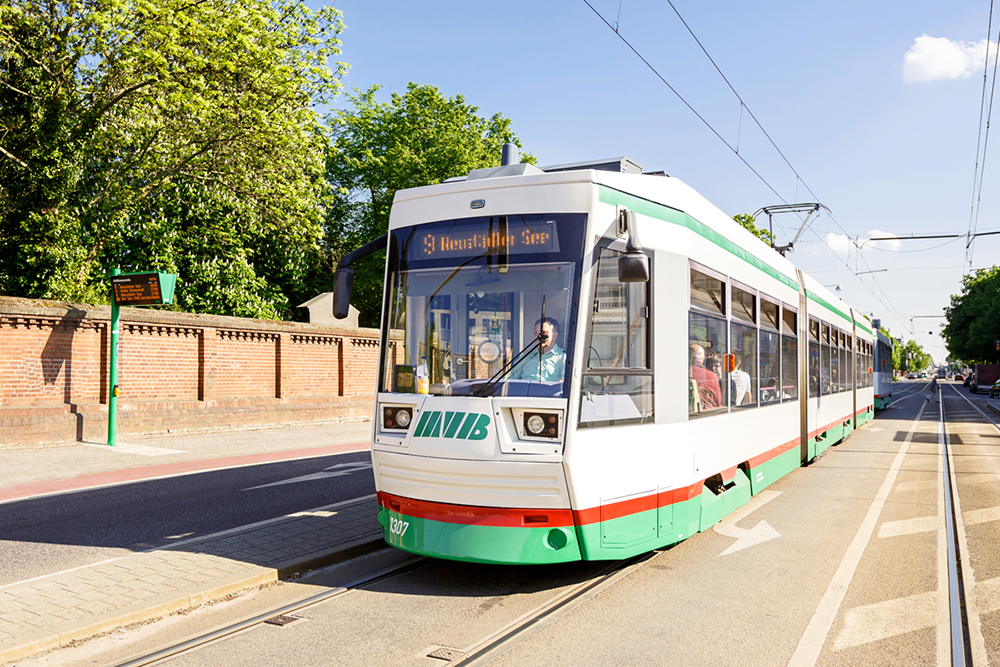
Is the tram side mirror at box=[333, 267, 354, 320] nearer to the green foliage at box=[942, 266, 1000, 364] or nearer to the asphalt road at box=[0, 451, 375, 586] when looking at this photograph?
the asphalt road at box=[0, 451, 375, 586]

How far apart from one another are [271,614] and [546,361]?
2446mm

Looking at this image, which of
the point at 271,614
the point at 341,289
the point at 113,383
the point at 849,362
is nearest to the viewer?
the point at 271,614

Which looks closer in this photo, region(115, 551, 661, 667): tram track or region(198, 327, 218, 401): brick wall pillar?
region(115, 551, 661, 667): tram track

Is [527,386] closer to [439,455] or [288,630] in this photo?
[439,455]

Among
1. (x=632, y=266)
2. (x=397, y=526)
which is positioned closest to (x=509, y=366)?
(x=632, y=266)

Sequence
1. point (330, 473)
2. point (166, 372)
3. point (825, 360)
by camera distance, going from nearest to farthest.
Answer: point (330, 473) < point (825, 360) < point (166, 372)

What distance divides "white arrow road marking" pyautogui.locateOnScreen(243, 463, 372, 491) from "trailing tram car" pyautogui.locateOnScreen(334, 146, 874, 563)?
5.26 m

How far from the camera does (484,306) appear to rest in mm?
5531

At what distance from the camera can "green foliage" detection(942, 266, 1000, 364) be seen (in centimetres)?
6944

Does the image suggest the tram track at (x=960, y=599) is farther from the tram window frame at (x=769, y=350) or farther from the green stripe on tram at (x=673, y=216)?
the green stripe on tram at (x=673, y=216)

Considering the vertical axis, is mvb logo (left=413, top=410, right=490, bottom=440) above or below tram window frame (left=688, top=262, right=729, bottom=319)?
below

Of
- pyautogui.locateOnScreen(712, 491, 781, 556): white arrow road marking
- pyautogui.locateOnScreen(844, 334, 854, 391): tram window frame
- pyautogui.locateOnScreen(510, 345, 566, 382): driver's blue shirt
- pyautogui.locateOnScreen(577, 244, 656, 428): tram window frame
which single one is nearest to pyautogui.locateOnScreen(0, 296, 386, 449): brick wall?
pyautogui.locateOnScreen(510, 345, 566, 382): driver's blue shirt

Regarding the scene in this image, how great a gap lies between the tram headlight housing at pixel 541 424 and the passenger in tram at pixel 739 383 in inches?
111

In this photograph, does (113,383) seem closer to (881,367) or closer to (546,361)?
(546,361)
